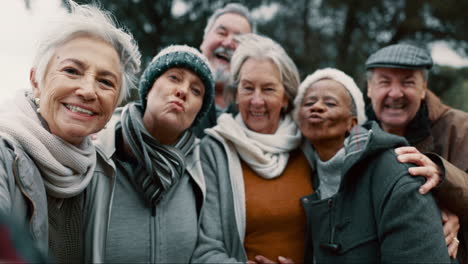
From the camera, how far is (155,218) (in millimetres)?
2154

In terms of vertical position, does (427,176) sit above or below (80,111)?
below

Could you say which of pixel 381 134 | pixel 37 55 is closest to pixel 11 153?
pixel 37 55

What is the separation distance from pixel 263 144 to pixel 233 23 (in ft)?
5.27

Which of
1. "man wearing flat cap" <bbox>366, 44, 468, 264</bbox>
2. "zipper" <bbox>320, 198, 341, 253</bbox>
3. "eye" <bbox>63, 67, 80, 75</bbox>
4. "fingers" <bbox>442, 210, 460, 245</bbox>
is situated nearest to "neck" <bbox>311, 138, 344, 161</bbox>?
"zipper" <bbox>320, 198, 341, 253</bbox>

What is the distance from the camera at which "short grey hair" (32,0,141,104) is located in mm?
1793

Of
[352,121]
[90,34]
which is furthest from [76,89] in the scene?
[352,121]

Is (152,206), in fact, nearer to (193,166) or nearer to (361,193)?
(193,166)

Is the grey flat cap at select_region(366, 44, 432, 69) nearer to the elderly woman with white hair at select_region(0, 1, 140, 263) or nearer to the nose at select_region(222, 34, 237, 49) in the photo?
the nose at select_region(222, 34, 237, 49)

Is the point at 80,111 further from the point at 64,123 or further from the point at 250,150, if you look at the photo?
the point at 250,150

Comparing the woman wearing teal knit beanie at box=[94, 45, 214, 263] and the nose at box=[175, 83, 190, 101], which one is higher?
the nose at box=[175, 83, 190, 101]

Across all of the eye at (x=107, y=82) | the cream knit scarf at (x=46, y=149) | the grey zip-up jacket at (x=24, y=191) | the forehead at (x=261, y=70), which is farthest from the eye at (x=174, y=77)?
the grey zip-up jacket at (x=24, y=191)

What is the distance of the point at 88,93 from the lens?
176cm

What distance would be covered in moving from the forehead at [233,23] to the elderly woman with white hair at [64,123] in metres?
1.85

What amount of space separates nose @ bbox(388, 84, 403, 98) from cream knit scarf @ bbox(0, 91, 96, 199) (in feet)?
6.34
